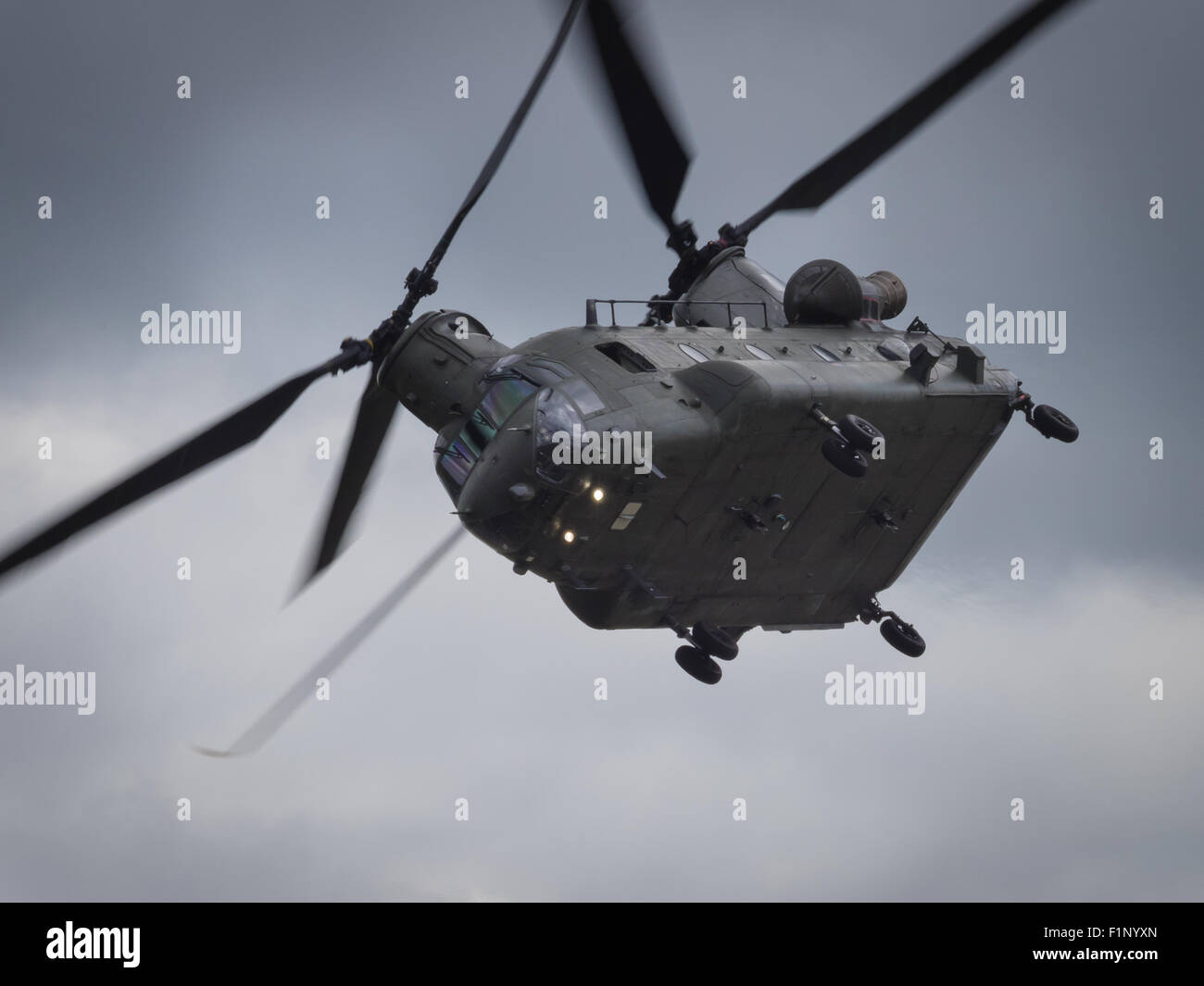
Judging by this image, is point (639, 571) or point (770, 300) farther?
point (770, 300)

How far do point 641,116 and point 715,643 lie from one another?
36.2 ft

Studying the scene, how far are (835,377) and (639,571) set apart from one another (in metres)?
5.54

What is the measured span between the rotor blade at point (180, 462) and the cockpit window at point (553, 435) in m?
6.27

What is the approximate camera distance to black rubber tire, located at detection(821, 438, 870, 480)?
45656mm

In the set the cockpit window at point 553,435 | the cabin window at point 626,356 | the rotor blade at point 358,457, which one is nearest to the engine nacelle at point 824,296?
the cabin window at point 626,356

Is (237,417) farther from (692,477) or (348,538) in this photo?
(692,477)

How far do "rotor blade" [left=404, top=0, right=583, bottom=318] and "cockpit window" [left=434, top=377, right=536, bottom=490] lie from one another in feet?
11.8

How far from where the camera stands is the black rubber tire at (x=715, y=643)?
49.8 meters

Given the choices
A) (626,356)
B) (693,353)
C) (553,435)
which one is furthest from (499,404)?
(693,353)

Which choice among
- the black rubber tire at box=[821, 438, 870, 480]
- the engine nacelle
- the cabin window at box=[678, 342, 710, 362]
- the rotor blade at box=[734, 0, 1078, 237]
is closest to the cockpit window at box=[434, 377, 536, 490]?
the cabin window at box=[678, 342, 710, 362]

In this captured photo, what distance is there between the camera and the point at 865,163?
51.4 meters

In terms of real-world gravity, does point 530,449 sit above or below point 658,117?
below
